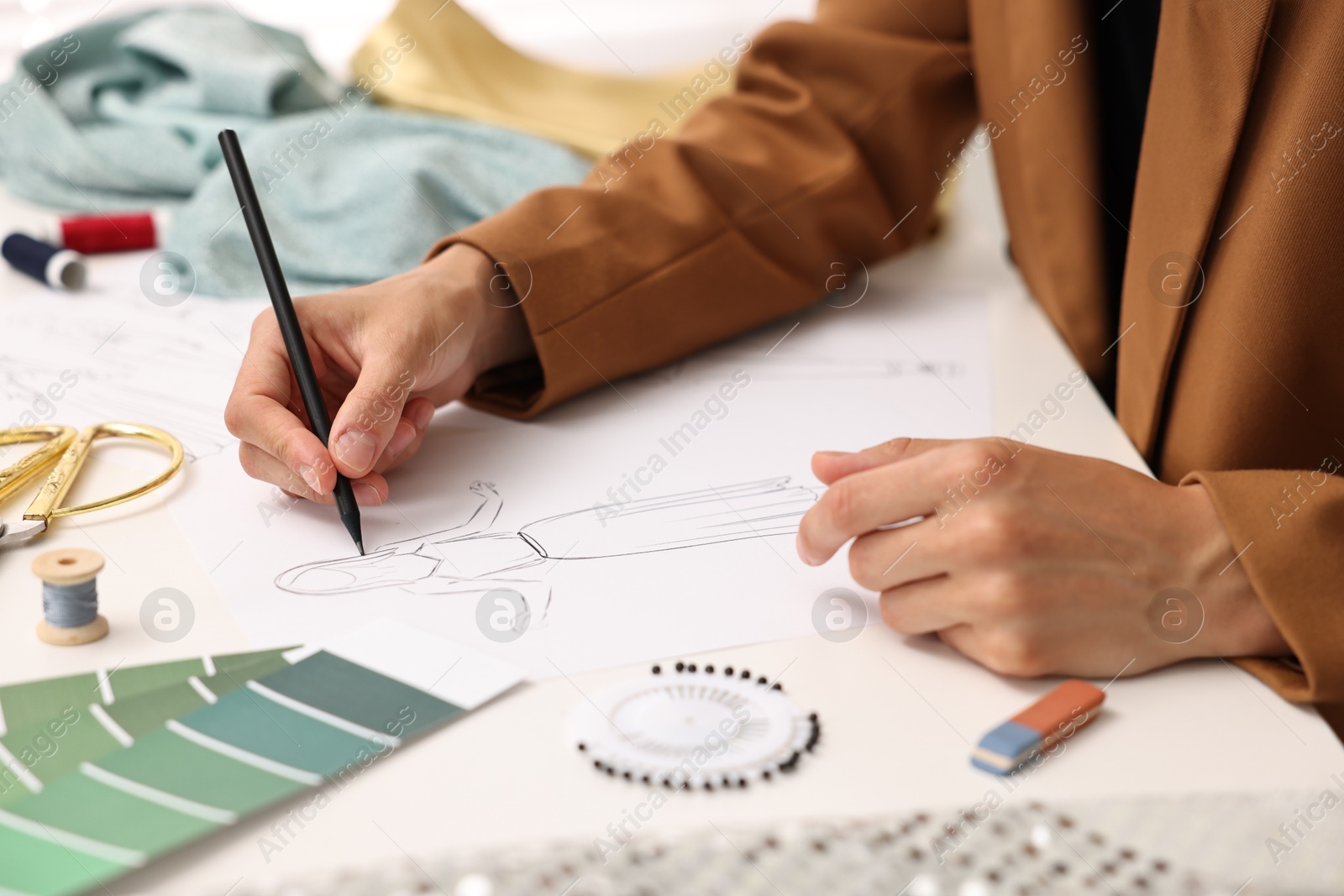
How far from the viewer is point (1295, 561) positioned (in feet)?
1.87

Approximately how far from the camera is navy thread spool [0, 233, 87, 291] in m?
1.09

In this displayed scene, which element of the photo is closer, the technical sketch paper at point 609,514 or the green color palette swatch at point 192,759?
the green color palette swatch at point 192,759

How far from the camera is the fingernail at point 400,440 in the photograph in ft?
2.49

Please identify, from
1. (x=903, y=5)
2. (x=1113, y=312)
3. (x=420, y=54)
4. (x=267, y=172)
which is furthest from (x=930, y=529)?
(x=420, y=54)

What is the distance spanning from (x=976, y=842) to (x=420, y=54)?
1288mm

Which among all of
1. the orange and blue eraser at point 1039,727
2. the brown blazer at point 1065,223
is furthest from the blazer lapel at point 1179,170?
the orange and blue eraser at point 1039,727

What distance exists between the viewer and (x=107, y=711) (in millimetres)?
510

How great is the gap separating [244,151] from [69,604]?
810 mm

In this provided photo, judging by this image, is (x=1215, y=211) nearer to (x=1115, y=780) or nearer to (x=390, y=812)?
(x=1115, y=780)

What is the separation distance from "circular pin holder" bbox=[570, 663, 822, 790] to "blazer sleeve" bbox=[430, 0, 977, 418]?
0.37 meters

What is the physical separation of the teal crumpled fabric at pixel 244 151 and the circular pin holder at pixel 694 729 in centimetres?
69

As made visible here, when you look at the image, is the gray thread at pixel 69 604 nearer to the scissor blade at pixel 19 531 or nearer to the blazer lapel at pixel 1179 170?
the scissor blade at pixel 19 531

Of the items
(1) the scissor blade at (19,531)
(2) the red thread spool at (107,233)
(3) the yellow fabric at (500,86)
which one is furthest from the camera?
(3) the yellow fabric at (500,86)

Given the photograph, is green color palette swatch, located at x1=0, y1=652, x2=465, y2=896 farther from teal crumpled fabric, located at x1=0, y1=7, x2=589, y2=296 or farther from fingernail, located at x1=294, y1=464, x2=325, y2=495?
teal crumpled fabric, located at x1=0, y1=7, x2=589, y2=296
